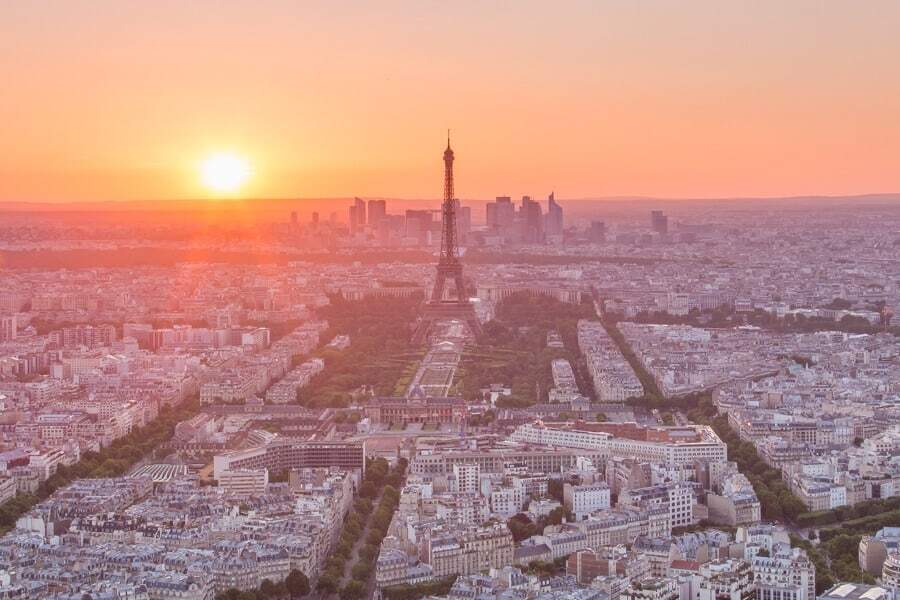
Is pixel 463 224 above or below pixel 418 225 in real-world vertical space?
above

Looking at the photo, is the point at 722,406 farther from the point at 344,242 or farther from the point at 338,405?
the point at 344,242

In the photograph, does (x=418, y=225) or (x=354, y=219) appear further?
(x=354, y=219)

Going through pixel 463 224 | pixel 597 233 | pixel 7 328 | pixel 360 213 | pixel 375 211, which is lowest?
pixel 7 328

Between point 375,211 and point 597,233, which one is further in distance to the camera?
point 375,211

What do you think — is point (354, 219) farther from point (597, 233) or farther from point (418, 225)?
point (597, 233)

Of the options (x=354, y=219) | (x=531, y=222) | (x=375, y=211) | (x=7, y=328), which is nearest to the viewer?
(x=7, y=328)

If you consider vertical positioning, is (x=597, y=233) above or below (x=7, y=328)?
above

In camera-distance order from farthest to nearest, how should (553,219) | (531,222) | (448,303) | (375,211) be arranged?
(375,211) → (553,219) → (531,222) → (448,303)

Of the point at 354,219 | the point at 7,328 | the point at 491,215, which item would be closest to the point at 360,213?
the point at 354,219

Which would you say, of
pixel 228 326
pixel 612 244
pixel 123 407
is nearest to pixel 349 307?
pixel 228 326

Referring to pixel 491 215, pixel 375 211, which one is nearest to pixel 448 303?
pixel 491 215

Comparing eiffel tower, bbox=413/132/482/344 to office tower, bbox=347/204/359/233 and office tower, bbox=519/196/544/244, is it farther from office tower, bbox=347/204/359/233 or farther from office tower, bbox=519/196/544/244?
office tower, bbox=347/204/359/233

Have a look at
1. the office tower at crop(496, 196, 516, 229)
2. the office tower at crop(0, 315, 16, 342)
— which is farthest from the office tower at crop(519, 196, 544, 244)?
the office tower at crop(0, 315, 16, 342)

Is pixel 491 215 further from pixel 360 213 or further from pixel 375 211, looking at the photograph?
pixel 360 213
